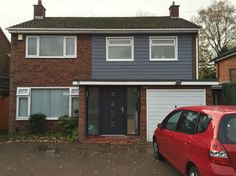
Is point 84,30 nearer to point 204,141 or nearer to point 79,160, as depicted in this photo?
point 79,160

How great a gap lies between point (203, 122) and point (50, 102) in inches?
420

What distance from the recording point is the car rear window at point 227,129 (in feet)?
16.0

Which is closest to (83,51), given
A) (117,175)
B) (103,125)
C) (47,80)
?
(47,80)

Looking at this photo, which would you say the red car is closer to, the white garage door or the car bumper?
the car bumper

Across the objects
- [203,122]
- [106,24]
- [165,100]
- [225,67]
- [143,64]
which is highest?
[106,24]

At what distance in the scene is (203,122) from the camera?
5.59 m

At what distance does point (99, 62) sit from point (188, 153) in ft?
33.1

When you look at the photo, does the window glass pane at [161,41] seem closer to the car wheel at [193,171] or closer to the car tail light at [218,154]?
the car wheel at [193,171]

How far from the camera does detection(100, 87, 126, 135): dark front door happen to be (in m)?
13.1

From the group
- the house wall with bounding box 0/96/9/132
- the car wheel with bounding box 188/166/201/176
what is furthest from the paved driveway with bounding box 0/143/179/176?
the house wall with bounding box 0/96/9/132

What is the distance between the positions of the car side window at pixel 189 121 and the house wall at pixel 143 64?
8.48 m

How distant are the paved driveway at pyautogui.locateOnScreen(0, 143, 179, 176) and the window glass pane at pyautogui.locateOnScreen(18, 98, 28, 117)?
3.58 m

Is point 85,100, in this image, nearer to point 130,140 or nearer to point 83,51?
point 130,140

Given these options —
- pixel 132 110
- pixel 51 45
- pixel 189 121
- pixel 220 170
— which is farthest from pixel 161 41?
pixel 220 170
